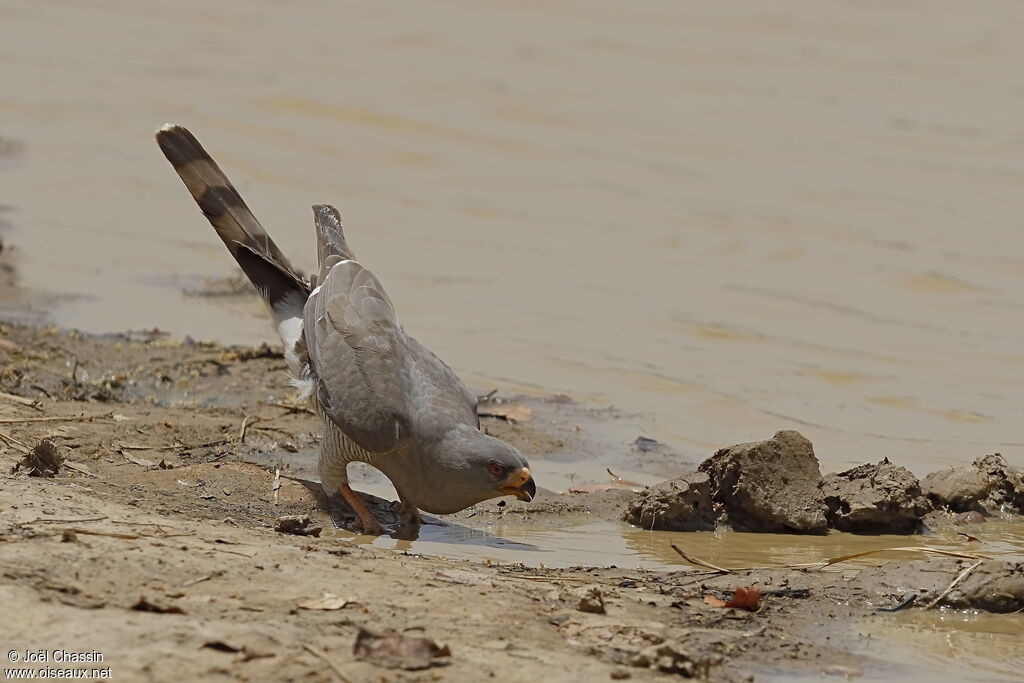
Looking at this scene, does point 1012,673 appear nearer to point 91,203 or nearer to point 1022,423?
point 1022,423

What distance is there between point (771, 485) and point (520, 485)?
4.01 feet

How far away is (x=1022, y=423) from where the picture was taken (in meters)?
9.02

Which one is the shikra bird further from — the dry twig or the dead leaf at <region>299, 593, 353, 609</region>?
the dry twig

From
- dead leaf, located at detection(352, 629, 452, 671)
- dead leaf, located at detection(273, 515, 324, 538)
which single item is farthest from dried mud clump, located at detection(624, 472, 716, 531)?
dead leaf, located at detection(352, 629, 452, 671)

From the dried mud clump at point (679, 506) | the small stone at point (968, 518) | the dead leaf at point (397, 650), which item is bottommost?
the dead leaf at point (397, 650)

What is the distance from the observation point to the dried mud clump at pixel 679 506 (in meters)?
6.85

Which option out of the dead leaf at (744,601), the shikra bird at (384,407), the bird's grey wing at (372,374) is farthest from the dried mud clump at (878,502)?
the bird's grey wing at (372,374)

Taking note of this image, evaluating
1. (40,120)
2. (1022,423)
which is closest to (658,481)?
(1022,423)

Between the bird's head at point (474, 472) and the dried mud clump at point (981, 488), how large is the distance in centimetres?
207

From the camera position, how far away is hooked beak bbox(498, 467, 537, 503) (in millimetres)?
6363

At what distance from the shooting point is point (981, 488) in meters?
7.13

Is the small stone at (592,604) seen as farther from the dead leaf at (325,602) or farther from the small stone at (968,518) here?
the small stone at (968,518)

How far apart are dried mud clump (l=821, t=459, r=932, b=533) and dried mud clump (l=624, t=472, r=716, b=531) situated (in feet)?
1.79

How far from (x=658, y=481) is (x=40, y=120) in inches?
469
